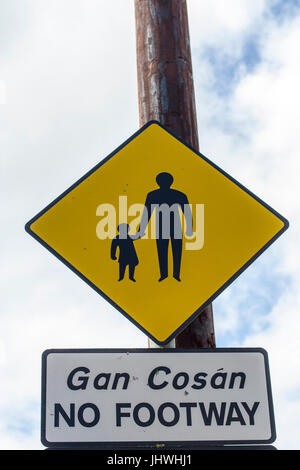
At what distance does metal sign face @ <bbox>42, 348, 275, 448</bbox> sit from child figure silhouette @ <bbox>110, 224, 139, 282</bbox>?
15.9 inches

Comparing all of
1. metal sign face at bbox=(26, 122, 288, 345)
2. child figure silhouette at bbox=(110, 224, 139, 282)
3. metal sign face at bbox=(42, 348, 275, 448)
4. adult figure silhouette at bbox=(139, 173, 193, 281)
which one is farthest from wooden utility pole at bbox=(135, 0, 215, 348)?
metal sign face at bbox=(42, 348, 275, 448)

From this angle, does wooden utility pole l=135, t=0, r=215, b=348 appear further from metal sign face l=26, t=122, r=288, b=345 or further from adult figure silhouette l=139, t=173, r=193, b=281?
adult figure silhouette l=139, t=173, r=193, b=281

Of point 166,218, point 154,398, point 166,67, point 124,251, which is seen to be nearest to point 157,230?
point 166,218

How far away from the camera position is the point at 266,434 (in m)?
2.74

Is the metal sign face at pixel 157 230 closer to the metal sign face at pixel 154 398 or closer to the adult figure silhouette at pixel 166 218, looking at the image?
the adult figure silhouette at pixel 166 218

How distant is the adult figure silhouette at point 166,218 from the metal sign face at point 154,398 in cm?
45

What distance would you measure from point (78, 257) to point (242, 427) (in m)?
1.03

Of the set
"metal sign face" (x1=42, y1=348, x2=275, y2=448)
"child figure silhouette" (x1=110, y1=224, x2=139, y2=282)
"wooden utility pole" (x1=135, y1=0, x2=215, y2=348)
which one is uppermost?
"wooden utility pole" (x1=135, y1=0, x2=215, y2=348)

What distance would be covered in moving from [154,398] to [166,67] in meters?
2.10

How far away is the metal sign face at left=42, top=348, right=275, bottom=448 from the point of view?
270cm

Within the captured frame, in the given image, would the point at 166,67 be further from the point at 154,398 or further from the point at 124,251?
the point at 154,398

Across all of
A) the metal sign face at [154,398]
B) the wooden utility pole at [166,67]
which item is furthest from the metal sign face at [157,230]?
the wooden utility pole at [166,67]

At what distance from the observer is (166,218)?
318 centimetres

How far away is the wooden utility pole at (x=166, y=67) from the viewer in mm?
3920
